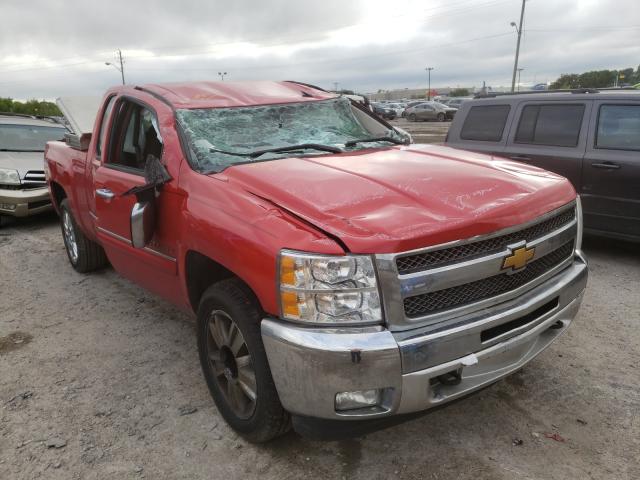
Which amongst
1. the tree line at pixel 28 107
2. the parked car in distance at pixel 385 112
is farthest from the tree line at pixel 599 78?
the tree line at pixel 28 107

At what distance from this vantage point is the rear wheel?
531cm

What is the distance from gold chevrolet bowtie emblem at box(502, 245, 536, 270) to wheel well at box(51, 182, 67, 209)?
191 inches

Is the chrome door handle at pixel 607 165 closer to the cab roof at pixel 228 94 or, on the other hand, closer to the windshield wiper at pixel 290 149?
the cab roof at pixel 228 94

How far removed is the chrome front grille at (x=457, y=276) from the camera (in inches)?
82.3

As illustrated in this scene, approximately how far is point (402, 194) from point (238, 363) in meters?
1.16

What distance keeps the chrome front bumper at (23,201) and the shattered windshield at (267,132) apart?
5408mm

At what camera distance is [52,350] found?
12.6 feet

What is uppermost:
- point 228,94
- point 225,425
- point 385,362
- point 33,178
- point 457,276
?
point 228,94

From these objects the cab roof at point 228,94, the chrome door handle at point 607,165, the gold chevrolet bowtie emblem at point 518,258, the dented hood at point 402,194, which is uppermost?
the cab roof at point 228,94

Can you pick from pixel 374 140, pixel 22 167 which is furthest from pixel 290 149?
pixel 22 167

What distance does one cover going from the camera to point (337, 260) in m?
2.07

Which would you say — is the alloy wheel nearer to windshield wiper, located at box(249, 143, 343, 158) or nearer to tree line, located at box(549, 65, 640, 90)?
windshield wiper, located at box(249, 143, 343, 158)

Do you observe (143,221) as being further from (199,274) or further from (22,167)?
(22,167)

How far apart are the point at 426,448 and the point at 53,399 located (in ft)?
7.30
